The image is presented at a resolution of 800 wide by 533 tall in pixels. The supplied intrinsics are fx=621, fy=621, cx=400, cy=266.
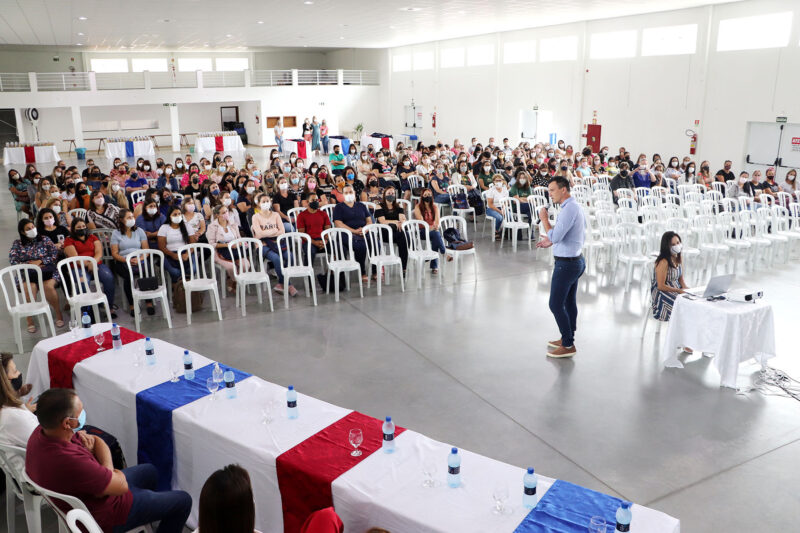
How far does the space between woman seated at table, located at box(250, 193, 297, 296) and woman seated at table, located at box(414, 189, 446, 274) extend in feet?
6.53

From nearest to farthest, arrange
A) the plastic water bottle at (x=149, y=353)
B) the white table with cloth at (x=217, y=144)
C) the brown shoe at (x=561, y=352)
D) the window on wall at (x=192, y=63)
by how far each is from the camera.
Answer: the plastic water bottle at (x=149, y=353) < the brown shoe at (x=561, y=352) < the white table with cloth at (x=217, y=144) < the window on wall at (x=192, y=63)

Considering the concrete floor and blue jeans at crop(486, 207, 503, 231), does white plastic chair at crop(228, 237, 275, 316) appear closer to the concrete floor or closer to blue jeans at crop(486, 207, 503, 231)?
the concrete floor

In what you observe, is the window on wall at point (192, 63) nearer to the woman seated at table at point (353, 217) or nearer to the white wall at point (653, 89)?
the white wall at point (653, 89)

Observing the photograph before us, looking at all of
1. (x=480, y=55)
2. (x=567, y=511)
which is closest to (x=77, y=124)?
(x=480, y=55)

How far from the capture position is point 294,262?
300 inches

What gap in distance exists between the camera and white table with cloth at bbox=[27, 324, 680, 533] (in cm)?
279

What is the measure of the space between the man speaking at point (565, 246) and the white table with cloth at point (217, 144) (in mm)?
22728

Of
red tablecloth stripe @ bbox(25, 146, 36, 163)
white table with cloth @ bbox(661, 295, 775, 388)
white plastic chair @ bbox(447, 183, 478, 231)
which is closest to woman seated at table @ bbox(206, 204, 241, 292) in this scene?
white plastic chair @ bbox(447, 183, 478, 231)

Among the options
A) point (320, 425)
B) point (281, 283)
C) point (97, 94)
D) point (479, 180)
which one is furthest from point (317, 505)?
point (97, 94)

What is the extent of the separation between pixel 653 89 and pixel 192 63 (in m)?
25.5

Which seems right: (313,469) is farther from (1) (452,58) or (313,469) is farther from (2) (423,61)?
(2) (423,61)

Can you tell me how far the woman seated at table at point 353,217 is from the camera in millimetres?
8453

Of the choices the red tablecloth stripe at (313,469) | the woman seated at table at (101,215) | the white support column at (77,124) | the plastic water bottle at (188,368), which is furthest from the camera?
the white support column at (77,124)

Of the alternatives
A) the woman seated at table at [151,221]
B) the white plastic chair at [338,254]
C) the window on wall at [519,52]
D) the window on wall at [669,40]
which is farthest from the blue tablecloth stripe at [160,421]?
the window on wall at [519,52]
